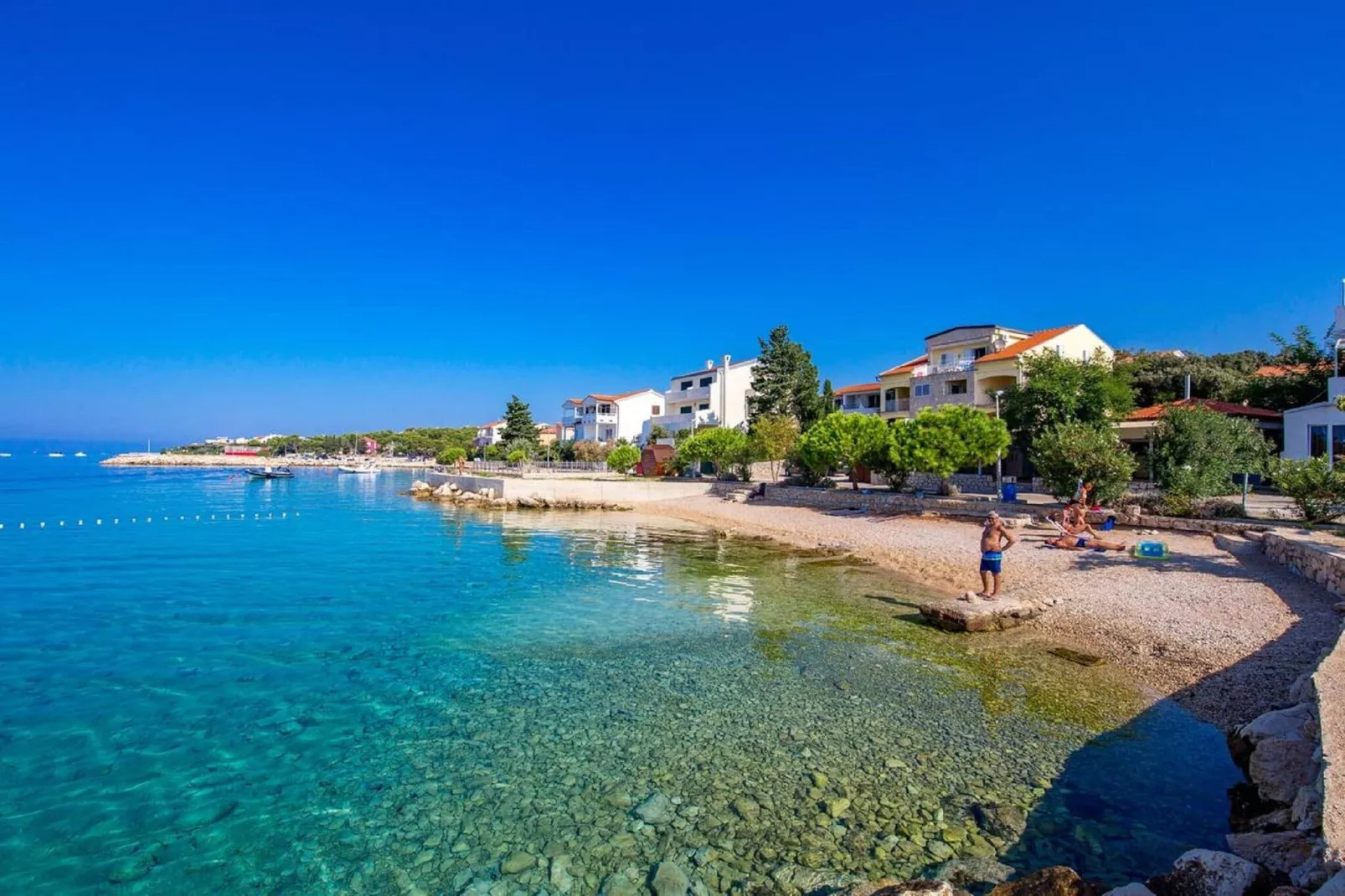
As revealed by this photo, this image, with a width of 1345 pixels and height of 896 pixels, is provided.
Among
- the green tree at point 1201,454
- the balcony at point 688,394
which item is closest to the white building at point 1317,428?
the green tree at point 1201,454

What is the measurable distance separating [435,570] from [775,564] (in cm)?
1088

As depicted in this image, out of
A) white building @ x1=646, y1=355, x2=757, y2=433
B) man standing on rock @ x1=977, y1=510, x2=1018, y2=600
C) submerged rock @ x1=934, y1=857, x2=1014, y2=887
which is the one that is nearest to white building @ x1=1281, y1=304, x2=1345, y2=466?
man standing on rock @ x1=977, y1=510, x2=1018, y2=600

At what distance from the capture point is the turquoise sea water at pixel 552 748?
243 inches

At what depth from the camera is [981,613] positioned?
43.9 ft

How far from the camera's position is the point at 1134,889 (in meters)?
4.62

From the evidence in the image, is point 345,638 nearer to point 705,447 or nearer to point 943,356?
point 705,447

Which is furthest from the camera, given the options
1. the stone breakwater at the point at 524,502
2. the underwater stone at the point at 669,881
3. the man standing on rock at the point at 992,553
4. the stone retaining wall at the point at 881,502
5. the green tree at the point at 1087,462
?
the stone breakwater at the point at 524,502

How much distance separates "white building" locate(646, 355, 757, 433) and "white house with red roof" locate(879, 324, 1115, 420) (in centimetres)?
1848

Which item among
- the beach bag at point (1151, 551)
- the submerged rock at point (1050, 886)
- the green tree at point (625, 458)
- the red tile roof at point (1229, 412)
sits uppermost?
the red tile roof at point (1229, 412)

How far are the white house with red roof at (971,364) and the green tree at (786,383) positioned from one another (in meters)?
7.04

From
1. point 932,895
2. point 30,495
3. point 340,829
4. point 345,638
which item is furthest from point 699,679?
point 30,495

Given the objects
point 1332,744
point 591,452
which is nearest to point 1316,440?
point 1332,744

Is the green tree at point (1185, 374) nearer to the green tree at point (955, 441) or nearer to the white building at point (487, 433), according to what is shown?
the green tree at point (955, 441)

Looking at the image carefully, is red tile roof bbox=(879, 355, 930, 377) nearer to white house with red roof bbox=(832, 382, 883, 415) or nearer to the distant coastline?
white house with red roof bbox=(832, 382, 883, 415)
